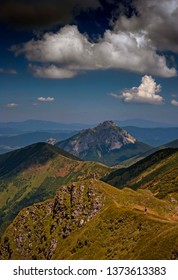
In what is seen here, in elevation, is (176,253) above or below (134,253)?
above

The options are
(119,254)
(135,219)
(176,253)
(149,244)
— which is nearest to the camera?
(176,253)
